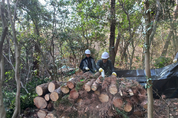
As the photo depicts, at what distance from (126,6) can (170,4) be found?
6.02 ft

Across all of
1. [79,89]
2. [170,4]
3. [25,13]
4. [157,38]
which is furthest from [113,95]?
[157,38]

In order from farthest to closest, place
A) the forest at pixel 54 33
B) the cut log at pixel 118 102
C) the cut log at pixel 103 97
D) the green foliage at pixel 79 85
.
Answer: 1. the forest at pixel 54 33
2. the green foliage at pixel 79 85
3. the cut log at pixel 103 97
4. the cut log at pixel 118 102

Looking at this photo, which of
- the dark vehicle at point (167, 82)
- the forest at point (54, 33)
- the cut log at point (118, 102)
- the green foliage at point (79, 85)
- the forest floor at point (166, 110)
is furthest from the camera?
the forest at point (54, 33)

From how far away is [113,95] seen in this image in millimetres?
2711

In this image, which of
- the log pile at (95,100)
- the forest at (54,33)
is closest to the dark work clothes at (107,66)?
the forest at (54,33)

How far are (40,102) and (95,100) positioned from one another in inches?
Answer: 53.8

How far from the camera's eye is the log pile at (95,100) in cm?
264

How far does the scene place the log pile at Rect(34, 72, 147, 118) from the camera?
2.64m

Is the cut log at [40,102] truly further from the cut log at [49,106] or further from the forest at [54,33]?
the forest at [54,33]

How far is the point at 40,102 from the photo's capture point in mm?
3154

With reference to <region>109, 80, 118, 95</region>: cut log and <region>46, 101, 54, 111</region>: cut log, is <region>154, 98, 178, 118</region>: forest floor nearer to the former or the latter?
<region>109, 80, 118, 95</region>: cut log

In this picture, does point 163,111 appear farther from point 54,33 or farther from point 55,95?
point 54,33

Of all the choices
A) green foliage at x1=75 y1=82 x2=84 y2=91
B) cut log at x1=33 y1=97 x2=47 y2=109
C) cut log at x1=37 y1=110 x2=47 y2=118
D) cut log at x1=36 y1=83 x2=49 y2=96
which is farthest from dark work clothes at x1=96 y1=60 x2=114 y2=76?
cut log at x1=37 y1=110 x2=47 y2=118

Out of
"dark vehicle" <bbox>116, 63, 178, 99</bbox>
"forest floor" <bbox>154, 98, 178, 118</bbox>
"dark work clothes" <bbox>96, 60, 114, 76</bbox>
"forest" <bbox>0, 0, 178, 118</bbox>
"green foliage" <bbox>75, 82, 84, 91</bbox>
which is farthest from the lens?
"forest" <bbox>0, 0, 178, 118</bbox>
